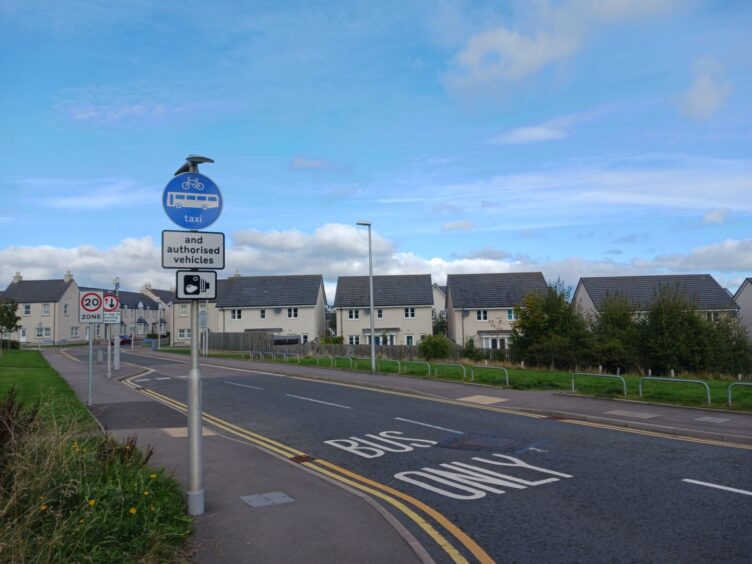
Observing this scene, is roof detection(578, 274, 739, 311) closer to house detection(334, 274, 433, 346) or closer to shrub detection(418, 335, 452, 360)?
house detection(334, 274, 433, 346)

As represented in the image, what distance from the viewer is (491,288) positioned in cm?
5856

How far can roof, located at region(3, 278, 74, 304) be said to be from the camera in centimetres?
7906

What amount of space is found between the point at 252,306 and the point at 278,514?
56.2m

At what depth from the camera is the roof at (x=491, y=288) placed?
57.2m

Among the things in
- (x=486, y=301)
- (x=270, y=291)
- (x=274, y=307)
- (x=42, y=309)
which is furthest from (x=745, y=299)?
(x=42, y=309)

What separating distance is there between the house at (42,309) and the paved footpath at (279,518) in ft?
254

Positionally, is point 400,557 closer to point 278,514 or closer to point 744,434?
point 278,514

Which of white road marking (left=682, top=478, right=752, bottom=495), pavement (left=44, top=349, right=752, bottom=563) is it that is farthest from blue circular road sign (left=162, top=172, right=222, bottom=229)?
white road marking (left=682, top=478, right=752, bottom=495)

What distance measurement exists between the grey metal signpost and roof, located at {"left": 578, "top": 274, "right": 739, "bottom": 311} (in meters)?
50.9

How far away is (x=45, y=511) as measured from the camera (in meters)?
5.47

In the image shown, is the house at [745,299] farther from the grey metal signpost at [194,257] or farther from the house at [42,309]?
the house at [42,309]

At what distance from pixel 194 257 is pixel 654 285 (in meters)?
54.6

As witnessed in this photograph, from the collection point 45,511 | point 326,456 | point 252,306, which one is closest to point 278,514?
point 45,511

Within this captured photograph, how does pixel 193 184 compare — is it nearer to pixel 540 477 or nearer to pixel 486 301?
pixel 540 477
